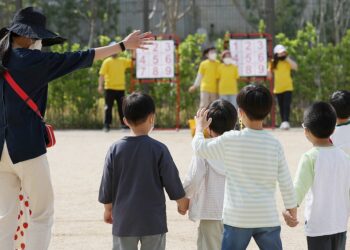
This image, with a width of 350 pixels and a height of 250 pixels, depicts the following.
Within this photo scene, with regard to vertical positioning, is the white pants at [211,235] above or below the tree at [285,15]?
below

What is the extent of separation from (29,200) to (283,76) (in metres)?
10.9

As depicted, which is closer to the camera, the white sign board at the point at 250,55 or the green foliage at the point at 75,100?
the white sign board at the point at 250,55

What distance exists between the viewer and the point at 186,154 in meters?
11.9

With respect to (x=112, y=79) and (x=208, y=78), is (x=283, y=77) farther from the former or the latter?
(x=112, y=79)

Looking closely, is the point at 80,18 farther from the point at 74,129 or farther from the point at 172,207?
the point at 172,207

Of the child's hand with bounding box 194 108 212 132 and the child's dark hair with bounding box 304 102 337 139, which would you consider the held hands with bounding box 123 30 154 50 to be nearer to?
the child's hand with bounding box 194 108 212 132

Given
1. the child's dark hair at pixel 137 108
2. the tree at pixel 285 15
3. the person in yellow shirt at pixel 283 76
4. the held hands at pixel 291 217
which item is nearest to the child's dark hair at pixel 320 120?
the held hands at pixel 291 217

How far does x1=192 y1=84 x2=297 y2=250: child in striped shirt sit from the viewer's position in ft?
13.9

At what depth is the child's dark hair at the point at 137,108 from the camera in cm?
458

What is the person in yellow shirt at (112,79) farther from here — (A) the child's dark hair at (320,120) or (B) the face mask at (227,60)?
(A) the child's dark hair at (320,120)

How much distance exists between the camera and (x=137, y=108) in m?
4.58

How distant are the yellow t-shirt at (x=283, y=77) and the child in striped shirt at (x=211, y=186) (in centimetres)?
1071

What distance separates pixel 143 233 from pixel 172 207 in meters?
3.29

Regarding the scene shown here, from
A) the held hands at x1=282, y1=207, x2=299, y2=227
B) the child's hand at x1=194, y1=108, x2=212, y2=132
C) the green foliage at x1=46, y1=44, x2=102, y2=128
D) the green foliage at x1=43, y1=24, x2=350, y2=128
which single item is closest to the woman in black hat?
the child's hand at x1=194, y1=108, x2=212, y2=132
